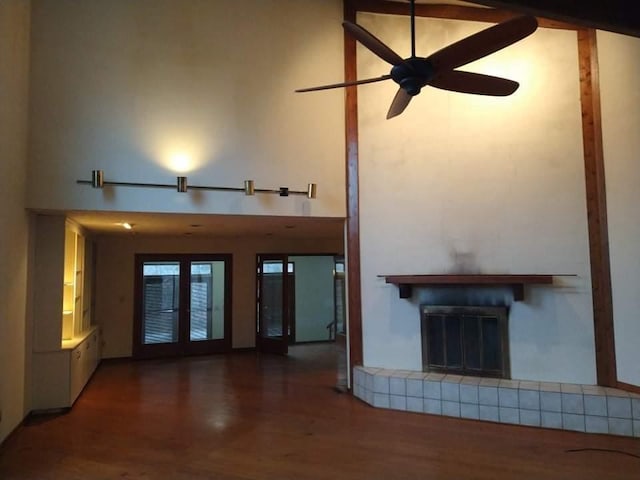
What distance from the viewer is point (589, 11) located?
2.82 m

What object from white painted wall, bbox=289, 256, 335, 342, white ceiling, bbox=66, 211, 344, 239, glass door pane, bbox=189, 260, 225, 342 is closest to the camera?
white ceiling, bbox=66, 211, 344, 239

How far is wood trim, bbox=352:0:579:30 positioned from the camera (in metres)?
5.26

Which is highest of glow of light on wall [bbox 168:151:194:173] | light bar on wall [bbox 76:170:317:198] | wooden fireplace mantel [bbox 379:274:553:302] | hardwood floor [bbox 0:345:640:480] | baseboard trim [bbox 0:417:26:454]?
glow of light on wall [bbox 168:151:194:173]

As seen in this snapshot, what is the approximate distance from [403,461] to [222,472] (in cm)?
142

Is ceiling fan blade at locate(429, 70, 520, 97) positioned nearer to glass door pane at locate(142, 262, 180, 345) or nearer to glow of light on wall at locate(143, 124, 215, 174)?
glow of light on wall at locate(143, 124, 215, 174)

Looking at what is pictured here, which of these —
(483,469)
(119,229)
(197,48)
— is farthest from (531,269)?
(119,229)

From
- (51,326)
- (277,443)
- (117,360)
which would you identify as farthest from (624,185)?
(117,360)

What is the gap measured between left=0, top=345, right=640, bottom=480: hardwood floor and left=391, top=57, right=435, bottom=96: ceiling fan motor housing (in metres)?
2.85

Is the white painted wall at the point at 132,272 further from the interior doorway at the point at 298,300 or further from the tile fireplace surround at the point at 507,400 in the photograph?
the tile fireplace surround at the point at 507,400

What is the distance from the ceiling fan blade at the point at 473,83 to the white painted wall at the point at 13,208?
139 inches

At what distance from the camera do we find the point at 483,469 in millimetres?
3434

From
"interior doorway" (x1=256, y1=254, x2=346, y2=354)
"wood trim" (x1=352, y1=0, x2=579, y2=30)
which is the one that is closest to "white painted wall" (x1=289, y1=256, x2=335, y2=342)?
"interior doorway" (x1=256, y1=254, x2=346, y2=354)

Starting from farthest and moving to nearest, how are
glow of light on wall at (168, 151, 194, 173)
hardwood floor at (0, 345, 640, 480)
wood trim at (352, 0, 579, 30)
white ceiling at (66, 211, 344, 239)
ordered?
wood trim at (352, 0, 579, 30) → white ceiling at (66, 211, 344, 239) → glow of light on wall at (168, 151, 194, 173) → hardwood floor at (0, 345, 640, 480)

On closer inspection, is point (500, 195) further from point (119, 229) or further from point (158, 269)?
point (158, 269)
